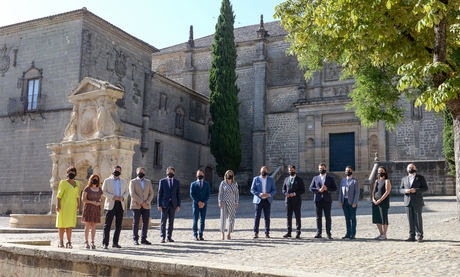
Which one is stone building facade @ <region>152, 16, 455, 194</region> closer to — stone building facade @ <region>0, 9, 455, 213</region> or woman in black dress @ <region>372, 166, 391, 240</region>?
stone building facade @ <region>0, 9, 455, 213</region>

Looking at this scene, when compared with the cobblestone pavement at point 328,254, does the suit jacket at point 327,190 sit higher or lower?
higher

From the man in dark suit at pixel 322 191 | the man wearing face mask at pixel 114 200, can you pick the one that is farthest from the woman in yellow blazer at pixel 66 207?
the man in dark suit at pixel 322 191

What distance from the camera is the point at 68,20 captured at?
24.7 meters

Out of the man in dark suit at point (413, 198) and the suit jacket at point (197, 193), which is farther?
the suit jacket at point (197, 193)

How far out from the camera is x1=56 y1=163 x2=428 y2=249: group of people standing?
881 cm

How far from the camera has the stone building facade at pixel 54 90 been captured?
23875 millimetres

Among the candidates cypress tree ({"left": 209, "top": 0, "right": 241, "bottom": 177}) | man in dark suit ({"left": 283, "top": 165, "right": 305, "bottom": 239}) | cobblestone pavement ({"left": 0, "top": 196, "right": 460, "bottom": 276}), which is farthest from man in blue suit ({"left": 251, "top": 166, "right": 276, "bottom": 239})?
cypress tree ({"left": 209, "top": 0, "right": 241, "bottom": 177})

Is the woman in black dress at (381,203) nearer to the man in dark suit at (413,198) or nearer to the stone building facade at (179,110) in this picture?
the man in dark suit at (413,198)

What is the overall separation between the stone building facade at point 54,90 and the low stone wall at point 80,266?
16378 mm

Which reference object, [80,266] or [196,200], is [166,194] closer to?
[196,200]

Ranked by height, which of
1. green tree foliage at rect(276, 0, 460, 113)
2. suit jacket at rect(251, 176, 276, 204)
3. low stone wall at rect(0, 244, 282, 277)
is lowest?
low stone wall at rect(0, 244, 282, 277)

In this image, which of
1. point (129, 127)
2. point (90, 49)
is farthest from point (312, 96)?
point (90, 49)

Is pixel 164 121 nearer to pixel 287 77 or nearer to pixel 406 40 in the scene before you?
pixel 287 77

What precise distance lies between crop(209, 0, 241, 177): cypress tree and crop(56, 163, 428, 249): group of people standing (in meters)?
19.4
